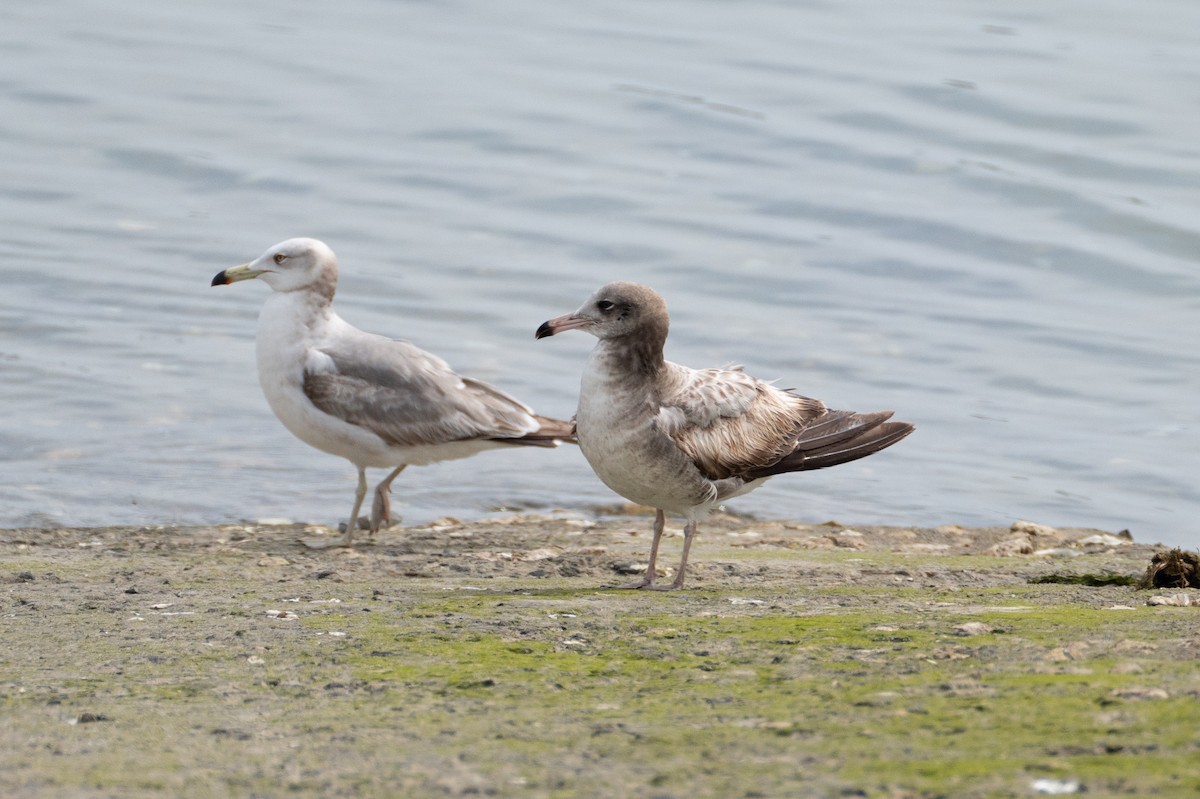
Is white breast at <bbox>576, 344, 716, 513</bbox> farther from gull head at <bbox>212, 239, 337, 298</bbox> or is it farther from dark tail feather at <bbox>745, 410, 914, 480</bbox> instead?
gull head at <bbox>212, 239, 337, 298</bbox>

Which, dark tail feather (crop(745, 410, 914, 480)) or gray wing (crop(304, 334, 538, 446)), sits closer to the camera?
dark tail feather (crop(745, 410, 914, 480))

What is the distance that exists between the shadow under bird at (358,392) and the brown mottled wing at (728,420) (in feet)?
5.21

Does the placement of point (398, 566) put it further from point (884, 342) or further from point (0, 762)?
point (884, 342)

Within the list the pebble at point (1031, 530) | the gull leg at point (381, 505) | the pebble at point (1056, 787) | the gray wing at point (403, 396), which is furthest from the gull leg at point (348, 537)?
the pebble at point (1056, 787)

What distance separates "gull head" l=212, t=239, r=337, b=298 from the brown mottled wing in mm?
2695

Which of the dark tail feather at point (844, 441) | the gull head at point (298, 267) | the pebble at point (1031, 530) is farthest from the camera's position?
the gull head at point (298, 267)

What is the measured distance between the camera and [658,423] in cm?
626

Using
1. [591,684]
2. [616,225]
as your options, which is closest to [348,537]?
[591,684]

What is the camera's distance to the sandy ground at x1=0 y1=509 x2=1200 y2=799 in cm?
337

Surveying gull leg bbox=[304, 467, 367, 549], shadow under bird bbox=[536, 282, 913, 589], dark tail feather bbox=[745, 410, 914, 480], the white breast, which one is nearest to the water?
gull leg bbox=[304, 467, 367, 549]

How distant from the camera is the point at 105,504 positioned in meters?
9.02

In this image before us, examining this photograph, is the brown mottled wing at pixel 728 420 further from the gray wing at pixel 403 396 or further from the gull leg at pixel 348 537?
the gull leg at pixel 348 537

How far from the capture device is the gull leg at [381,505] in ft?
28.3

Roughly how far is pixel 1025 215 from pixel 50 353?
A: 952 cm
